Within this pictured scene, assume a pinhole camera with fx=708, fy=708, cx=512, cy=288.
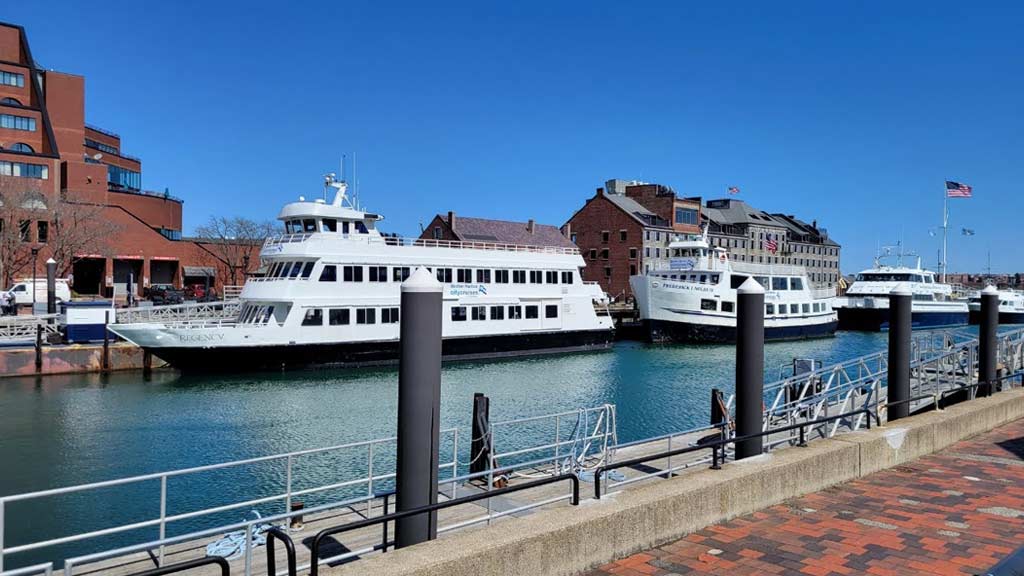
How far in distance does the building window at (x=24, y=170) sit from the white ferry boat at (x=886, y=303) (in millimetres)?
75603

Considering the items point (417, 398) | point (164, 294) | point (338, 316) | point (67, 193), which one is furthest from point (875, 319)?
point (67, 193)

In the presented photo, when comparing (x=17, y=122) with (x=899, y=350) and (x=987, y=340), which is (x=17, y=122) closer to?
(x=899, y=350)

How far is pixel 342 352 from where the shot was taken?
35.4m

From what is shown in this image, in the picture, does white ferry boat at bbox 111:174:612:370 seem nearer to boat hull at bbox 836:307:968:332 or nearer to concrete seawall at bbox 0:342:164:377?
concrete seawall at bbox 0:342:164:377

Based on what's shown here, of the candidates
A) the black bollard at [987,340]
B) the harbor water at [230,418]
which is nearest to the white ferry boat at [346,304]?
the harbor water at [230,418]

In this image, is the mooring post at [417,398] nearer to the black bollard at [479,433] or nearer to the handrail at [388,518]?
the handrail at [388,518]

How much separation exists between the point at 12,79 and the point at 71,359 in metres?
50.0

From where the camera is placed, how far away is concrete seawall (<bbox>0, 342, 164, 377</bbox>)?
102 feet

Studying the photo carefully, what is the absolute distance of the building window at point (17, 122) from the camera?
6438cm

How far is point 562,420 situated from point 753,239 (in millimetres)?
78003

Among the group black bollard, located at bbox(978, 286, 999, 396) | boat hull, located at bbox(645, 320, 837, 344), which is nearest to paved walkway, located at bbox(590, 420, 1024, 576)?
black bollard, located at bbox(978, 286, 999, 396)

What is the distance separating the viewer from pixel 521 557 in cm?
599

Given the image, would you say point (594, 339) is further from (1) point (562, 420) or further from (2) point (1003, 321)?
(2) point (1003, 321)

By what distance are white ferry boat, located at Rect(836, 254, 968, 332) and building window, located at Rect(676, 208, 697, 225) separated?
1980cm
